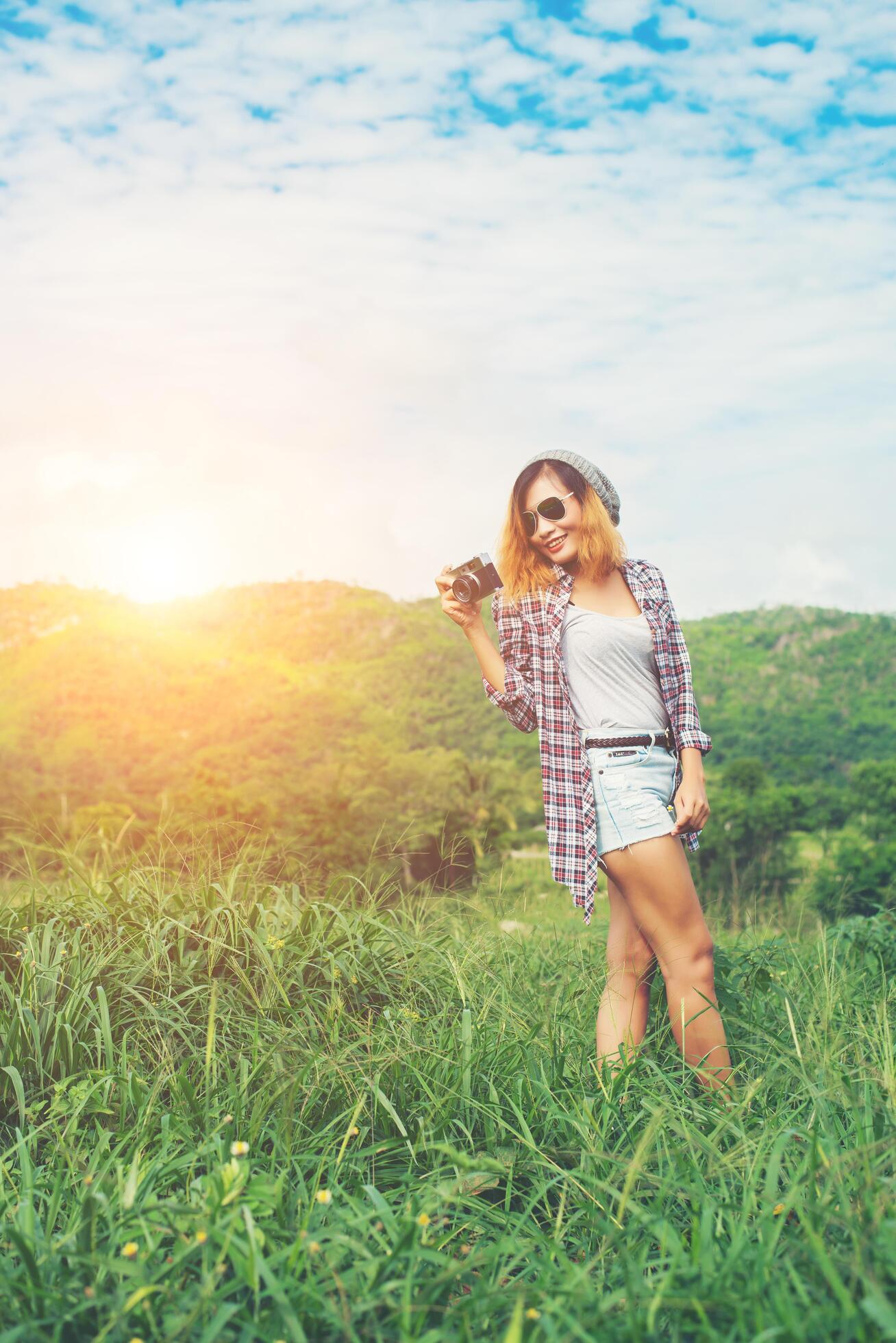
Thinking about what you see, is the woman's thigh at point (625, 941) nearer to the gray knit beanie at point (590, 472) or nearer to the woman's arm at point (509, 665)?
the woman's arm at point (509, 665)

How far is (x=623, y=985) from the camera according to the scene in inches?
→ 91.1

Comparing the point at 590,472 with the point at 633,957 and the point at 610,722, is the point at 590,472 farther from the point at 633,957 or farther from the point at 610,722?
the point at 633,957

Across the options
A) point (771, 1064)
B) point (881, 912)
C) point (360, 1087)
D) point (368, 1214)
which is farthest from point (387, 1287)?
point (881, 912)

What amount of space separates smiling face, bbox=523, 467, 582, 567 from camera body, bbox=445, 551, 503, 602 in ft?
0.44

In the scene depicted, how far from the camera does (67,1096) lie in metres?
1.99

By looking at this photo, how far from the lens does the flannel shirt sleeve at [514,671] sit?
2.45 meters

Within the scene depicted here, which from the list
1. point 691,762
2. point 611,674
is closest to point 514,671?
point 611,674

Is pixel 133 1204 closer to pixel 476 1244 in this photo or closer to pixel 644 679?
pixel 476 1244

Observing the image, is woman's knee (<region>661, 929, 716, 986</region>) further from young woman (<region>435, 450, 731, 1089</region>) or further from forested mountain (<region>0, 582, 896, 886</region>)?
forested mountain (<region>0, 582, 896, 886</region>)

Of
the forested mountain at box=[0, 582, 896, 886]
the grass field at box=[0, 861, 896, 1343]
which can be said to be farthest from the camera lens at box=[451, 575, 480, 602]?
the forested mountain at box=[0, 582, 896, 886]

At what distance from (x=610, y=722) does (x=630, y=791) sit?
177mm

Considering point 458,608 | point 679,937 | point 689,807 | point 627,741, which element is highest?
point 458,608

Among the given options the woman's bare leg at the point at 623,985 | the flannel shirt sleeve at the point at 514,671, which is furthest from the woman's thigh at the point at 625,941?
the flannel shirt sleeve at the point at 514,671

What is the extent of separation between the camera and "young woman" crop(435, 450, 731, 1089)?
2203 millimetres
